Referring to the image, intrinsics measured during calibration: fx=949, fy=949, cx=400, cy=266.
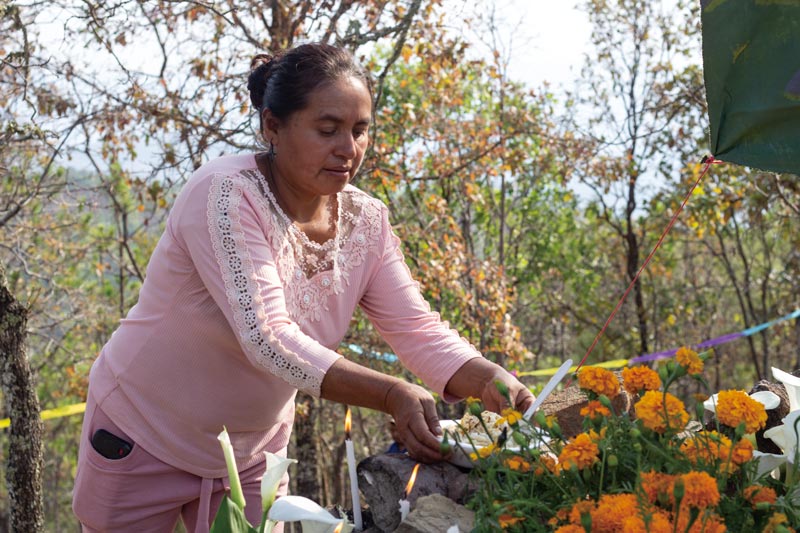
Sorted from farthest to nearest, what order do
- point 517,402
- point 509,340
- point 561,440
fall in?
point 509,340 < point 517,402 < point 561,440

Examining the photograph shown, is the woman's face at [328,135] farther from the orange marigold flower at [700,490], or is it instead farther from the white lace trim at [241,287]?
the orange marigold flower at [700,490]

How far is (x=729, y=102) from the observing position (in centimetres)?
202

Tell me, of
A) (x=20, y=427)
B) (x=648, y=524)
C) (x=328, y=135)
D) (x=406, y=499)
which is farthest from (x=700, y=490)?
(x=20, y=427)

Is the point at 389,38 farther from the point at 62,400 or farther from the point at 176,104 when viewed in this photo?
the point at 62,400

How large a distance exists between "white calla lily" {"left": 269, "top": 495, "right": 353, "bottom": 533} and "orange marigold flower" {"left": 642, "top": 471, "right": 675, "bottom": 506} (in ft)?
1.42

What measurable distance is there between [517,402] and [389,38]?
3.92 meters

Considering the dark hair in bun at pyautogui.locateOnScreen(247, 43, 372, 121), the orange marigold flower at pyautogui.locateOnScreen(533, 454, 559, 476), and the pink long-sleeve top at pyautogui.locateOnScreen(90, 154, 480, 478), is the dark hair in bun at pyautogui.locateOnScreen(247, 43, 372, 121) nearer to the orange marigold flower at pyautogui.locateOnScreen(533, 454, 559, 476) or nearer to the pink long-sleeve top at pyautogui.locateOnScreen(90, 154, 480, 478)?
the pink long-sleeve top at pyautogui.locateOnScreen(90, 154, 480, 478)

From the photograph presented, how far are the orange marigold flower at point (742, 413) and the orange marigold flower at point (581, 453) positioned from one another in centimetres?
21

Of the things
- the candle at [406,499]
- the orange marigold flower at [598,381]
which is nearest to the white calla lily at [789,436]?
the orange marigold flower at [598,381]

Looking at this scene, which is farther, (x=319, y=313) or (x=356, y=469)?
→ (x=319, y=313)

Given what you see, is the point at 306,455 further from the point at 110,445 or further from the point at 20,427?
the point at 110,445

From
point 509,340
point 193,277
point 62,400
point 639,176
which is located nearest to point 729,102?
point 193,277

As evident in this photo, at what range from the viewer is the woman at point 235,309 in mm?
2131

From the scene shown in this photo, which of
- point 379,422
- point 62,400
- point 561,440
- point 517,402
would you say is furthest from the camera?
point 62,400
